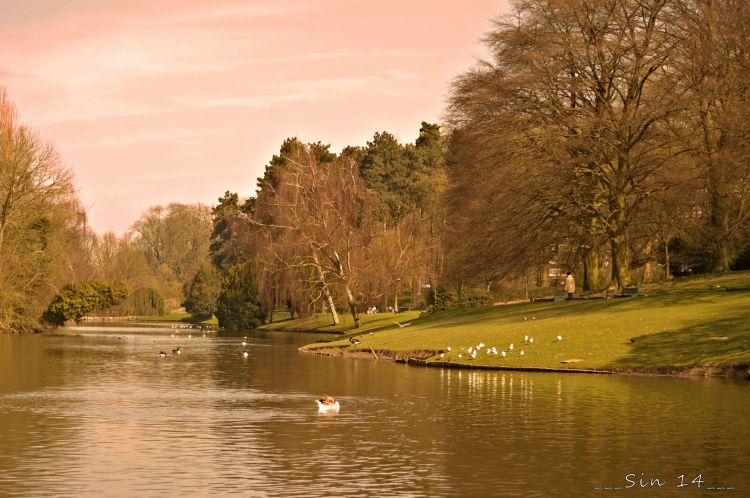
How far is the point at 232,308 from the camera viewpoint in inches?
5172

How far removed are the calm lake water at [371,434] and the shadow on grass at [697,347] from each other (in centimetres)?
263

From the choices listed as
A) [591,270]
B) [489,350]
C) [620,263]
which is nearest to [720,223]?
[620,263]

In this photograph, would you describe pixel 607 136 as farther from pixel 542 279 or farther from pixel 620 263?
pixel 542 279

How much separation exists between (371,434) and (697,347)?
25196 mm

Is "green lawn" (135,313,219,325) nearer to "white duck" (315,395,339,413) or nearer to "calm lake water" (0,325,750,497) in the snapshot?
"calm lake water" (0,325,750,497)

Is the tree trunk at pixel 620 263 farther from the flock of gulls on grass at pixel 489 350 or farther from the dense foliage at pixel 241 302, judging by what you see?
the dense foliage at pixel 241 302

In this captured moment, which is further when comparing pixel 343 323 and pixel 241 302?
pixel 241 302

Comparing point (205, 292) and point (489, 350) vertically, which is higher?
point (205, 292)

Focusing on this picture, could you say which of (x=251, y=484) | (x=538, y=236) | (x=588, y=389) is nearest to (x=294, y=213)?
(x=538, y=236)

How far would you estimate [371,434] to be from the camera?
30469mm

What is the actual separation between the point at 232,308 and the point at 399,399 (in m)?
94.0

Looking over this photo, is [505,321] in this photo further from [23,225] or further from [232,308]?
[232,308]

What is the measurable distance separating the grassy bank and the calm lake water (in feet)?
8.34

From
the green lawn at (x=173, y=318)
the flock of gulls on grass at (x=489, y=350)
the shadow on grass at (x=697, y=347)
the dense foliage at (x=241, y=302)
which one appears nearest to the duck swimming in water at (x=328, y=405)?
the shadow on grass at (x=697, y=347)
